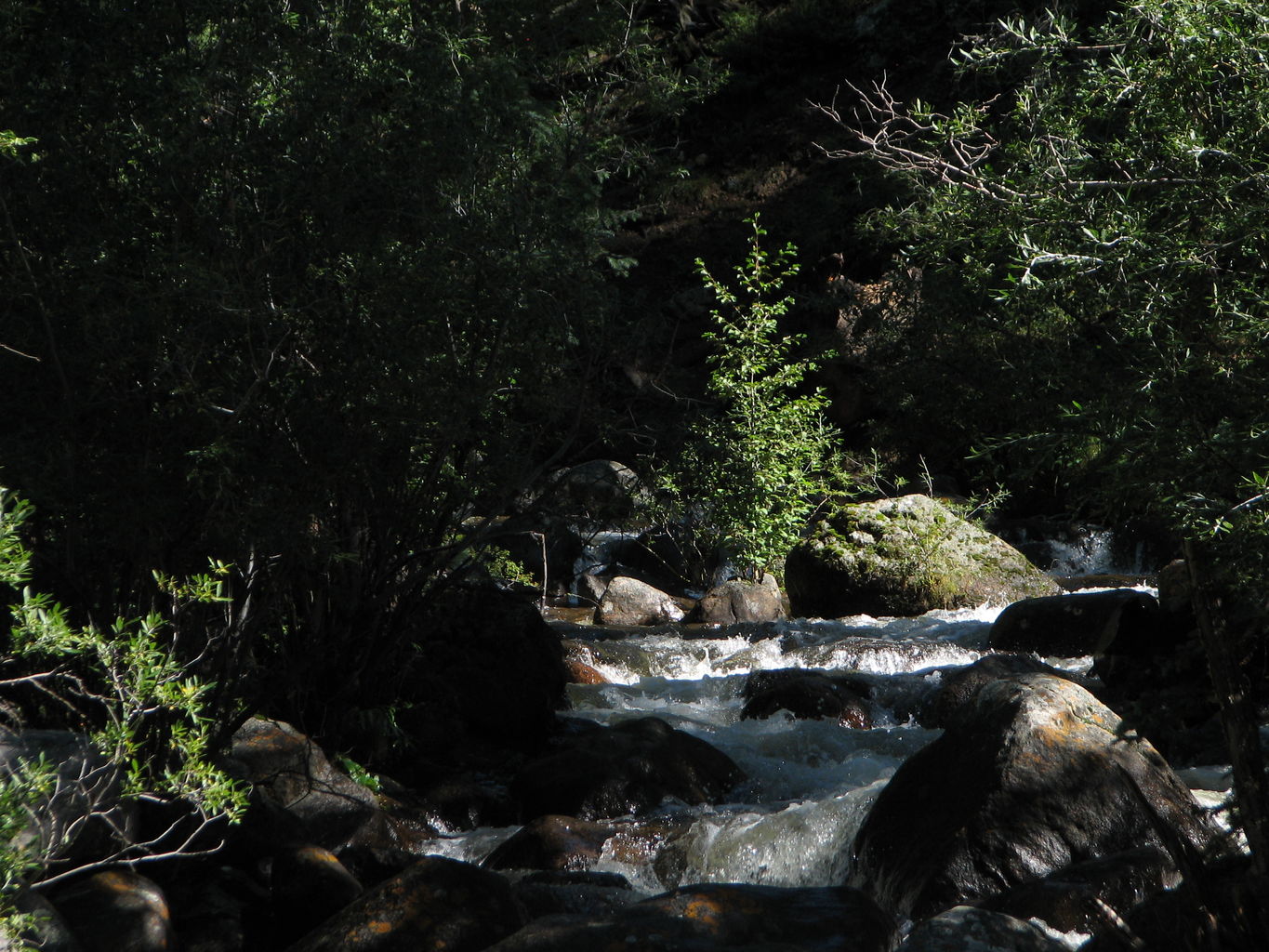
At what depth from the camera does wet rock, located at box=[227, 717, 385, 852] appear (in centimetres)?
620

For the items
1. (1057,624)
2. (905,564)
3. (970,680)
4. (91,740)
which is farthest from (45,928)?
(905,564)

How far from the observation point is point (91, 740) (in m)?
4.16

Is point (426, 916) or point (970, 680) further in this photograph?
point (970, 680)

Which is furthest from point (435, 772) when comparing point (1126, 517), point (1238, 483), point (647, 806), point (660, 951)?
point (1238, 483)

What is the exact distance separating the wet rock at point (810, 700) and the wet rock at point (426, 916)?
4.61 m

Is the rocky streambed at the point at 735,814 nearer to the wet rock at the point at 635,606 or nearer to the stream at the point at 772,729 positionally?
the stream at the point at 772,729

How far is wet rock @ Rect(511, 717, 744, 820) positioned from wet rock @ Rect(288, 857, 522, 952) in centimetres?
236

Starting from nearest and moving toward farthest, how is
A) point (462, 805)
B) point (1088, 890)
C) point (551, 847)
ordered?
1. point (1088, 890)
2. point (551, 847)
3. point (462, 805)

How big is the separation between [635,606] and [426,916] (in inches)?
386

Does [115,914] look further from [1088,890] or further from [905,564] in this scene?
[905,564]

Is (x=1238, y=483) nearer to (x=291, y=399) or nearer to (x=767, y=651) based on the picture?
(x=291, y=399)

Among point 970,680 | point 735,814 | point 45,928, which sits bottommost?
point 970,680

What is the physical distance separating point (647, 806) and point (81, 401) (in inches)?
157

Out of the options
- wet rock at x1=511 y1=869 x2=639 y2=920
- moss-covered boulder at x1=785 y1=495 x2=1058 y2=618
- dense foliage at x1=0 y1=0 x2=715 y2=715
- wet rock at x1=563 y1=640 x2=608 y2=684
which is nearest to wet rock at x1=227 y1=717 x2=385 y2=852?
dense foliage at x1=0 y1=0 x2=715 y2=715
